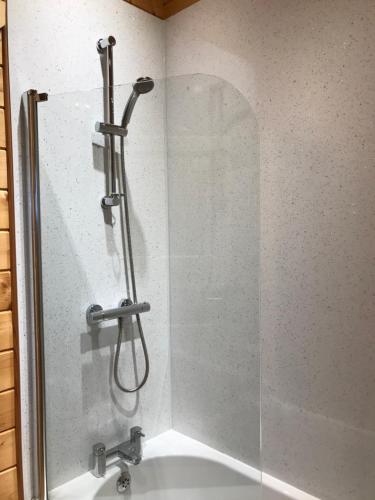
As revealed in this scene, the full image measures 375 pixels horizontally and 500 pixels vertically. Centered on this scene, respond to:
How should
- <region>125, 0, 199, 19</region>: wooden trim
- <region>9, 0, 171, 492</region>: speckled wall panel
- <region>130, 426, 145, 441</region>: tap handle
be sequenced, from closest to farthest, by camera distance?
<region>9, 0, 171, 492</region>: speckled wall panel
<region>130, 426, 145, 441</region>: tap handle
<region>125, 0, 199, 19</region>: wooden trim

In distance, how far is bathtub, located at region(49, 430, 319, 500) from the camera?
4.60ft

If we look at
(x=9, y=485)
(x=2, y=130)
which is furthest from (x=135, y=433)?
(x=2, y=130)

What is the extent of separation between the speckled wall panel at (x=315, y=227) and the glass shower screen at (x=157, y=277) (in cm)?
10

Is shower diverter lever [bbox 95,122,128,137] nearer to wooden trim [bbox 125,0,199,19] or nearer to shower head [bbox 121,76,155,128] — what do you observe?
shower head [bbox 121,76,155,128]

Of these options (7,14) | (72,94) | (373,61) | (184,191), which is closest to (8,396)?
(184,191)

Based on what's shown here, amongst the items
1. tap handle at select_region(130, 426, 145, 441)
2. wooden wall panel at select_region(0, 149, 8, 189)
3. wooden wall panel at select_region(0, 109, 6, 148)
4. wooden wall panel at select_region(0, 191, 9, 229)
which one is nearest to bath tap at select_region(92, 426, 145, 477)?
tap handle at select_region(130, 426, 145, 441)

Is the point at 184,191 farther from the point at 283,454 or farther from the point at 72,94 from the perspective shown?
the point at 283,454

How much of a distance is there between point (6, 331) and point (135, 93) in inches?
36.6

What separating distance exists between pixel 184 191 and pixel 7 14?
0.83 m

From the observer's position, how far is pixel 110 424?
1.45m

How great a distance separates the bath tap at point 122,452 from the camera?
56.6 inches

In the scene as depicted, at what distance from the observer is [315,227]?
1374 millimetres

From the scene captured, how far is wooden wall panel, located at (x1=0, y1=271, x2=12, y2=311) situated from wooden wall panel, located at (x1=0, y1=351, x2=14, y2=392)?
154 millimetres

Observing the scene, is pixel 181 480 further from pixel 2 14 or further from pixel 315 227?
pixel 2 14
